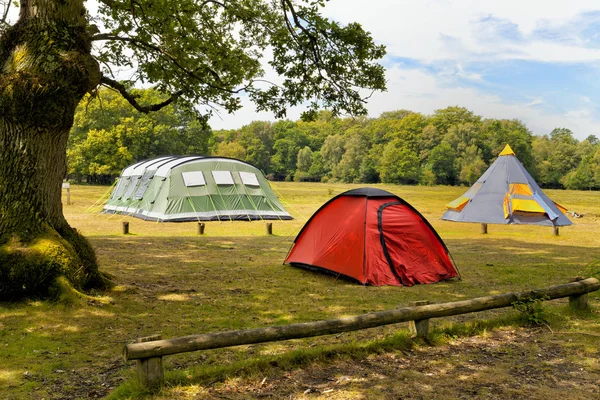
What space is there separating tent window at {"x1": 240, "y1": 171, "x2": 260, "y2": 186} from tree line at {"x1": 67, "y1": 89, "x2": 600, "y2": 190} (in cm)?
1954

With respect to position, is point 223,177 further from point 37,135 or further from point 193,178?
point 37,135

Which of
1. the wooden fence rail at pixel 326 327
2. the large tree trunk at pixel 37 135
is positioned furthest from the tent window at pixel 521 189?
the large tree trunk at pixel 37 135

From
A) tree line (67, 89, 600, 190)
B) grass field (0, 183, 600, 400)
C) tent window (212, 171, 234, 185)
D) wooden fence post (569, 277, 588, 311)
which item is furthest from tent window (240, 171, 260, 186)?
tree line (67, 89, 600, 190)

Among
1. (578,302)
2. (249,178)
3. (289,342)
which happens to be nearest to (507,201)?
(249,178)

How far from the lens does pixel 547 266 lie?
452 inches

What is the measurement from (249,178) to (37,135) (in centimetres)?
1522

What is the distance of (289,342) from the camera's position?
5.91m

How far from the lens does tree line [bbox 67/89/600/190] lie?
49812mm

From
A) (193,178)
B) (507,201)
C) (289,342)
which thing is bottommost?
(289,342)

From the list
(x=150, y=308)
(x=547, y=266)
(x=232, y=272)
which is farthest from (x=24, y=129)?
(x=547, y=266)

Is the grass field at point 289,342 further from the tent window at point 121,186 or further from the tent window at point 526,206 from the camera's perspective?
the tent window at point 121,186

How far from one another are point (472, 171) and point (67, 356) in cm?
7054

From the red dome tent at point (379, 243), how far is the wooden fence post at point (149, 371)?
18.4 ft

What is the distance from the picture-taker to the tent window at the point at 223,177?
21516 mm
